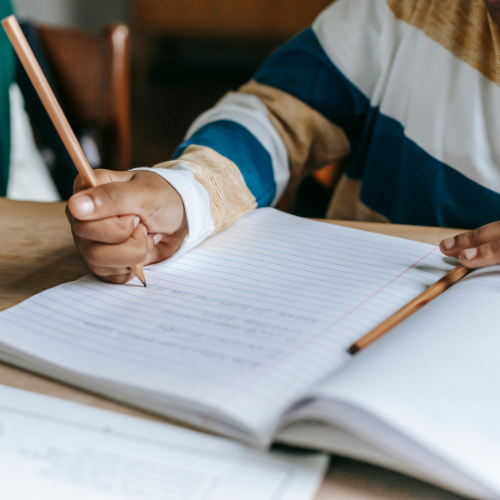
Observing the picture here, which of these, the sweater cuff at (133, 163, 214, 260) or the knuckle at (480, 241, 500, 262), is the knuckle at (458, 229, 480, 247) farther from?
the sweater cuff at (133, 163, 214, 260)

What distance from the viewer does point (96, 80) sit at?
3.50 ft

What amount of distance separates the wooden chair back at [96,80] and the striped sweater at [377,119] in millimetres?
414

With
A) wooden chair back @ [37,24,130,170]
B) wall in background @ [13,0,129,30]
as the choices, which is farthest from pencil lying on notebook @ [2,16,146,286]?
wall in background @ [13,0,129,30]

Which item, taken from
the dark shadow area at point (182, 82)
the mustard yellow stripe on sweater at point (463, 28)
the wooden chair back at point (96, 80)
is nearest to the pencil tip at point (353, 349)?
the mustard yellow stripe on sweater at point (463, 28)

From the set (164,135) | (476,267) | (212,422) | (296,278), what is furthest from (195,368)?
(164,135)

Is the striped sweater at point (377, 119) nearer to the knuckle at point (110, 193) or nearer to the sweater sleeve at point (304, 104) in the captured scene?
the sweater sleeve at point (304, 104)

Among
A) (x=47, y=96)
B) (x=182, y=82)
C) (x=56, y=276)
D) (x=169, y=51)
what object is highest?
(x=47, y=96)

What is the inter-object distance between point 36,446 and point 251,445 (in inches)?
4.1

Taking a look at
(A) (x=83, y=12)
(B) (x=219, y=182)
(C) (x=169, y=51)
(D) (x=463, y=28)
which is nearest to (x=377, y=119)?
(D) (x=463, y=28)

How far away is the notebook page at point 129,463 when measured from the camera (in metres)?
0.23

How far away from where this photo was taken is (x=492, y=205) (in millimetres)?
614

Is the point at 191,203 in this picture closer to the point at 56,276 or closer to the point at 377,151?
the point at 56,276

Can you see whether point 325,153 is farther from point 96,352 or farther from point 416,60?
point 96,352

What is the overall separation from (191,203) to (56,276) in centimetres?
13
